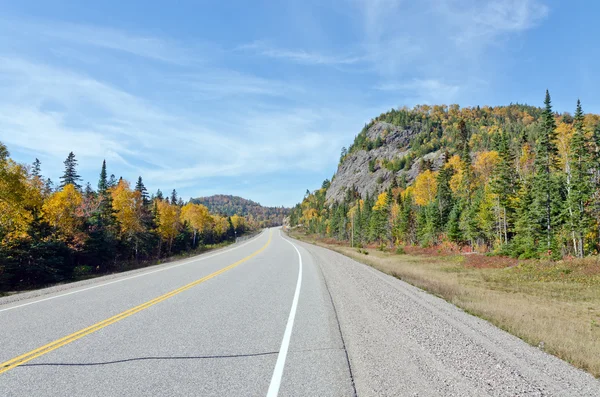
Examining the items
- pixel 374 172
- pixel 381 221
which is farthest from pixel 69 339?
pixel 374 172

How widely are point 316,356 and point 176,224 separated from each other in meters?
60.6

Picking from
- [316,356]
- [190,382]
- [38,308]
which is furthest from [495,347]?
[38,308]

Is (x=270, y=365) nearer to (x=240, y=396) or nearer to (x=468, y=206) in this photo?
(x=240, y=396)

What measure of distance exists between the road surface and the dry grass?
122 cm

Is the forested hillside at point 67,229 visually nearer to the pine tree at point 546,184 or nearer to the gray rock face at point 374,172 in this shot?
the pine tree at point 546,184

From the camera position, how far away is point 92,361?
4879 millimetres

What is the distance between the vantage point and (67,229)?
3212 cm

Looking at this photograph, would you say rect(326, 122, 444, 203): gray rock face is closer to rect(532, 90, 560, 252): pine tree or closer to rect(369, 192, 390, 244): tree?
rect(369, 192, 390, 244): tree

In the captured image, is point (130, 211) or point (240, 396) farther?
point (130, 211)

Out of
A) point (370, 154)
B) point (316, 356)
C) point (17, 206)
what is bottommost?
point (316, 356)

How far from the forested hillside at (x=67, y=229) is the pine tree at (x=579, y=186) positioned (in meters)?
44.9

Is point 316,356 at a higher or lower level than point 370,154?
lower

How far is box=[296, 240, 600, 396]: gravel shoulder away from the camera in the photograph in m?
4.43

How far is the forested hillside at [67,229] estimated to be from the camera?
2275cm
